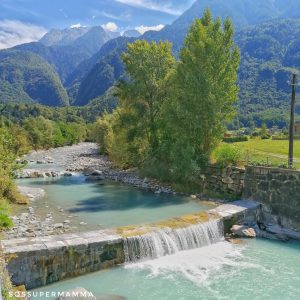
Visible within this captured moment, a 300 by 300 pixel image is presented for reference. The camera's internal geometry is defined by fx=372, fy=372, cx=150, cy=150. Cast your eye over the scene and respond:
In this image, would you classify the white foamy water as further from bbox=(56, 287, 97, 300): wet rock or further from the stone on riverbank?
the stone on riverbank

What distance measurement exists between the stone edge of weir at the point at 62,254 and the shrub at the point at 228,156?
10.0 m

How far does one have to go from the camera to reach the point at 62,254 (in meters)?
13.8

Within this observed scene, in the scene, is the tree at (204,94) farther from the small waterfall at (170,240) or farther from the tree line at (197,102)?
the small waterfall at (170,240)

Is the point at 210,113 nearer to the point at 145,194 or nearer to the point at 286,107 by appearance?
the point at 145,194

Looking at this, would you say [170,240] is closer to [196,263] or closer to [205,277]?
[196,263]

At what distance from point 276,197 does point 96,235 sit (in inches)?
447

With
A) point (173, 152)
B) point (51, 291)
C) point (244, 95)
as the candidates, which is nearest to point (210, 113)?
point (173, 152)

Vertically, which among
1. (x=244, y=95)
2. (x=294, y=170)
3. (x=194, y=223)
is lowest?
(x=194, y=223)

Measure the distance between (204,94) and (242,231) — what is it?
11374mm

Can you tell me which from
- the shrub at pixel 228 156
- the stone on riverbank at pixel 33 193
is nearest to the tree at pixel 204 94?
the shrub at pixel 228 156

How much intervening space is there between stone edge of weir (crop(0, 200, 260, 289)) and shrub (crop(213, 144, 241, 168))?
1000 centimetres

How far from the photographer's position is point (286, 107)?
547 feet

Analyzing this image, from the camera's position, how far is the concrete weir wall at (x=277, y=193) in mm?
20656

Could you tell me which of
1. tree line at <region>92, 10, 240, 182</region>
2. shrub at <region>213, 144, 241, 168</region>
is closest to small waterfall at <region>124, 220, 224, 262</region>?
shrub at <region>213, 144, 241, 168</region>
